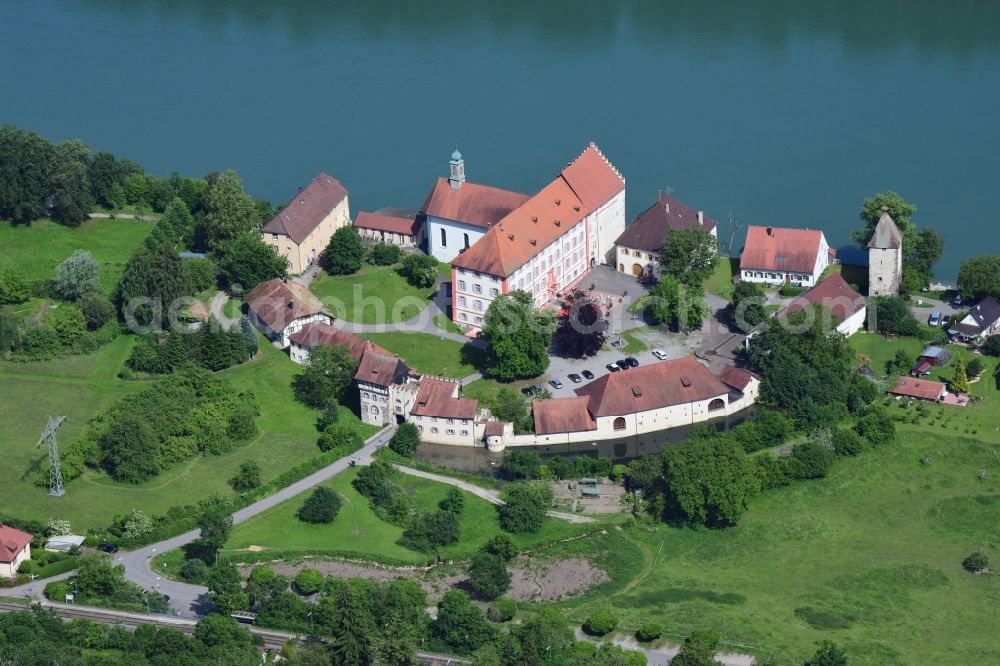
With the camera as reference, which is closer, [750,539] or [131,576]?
[131,576]

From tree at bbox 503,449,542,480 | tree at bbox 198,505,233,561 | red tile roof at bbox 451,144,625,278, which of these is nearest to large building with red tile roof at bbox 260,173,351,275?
red tile roof at bbox 451,144,625,278

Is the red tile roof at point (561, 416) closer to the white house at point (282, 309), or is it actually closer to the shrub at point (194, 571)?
the white house at point (282, 309)

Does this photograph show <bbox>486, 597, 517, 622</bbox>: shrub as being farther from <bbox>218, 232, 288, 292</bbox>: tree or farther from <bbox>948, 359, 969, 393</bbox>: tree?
<bbox>218, 232, 288, 292</bbox>: tree

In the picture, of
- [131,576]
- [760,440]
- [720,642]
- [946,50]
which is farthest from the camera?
[946,50]

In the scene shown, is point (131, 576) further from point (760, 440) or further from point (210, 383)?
point (760, 440)

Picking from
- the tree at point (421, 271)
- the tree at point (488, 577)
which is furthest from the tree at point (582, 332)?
the tree at point (488, 577)

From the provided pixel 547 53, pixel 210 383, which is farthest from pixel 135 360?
pixel 547 53

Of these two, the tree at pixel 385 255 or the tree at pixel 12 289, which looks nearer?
the tree at pixel 12 289
